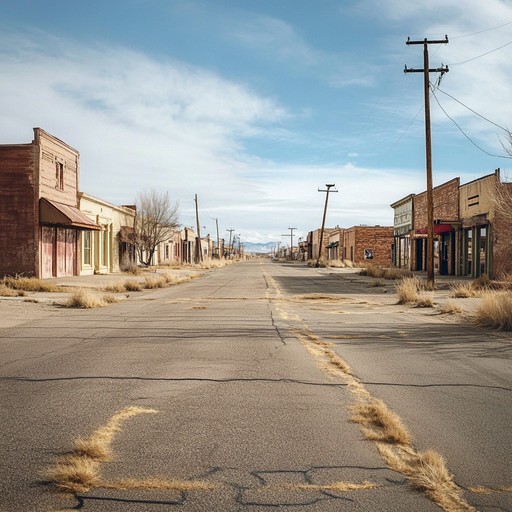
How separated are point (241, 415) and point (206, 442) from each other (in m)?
0.83

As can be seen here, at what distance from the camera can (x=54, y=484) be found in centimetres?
387

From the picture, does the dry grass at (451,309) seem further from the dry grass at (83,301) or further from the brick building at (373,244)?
the brick building at (373,244)

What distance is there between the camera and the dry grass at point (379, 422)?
4.92 metres

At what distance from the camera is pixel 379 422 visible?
5.35m

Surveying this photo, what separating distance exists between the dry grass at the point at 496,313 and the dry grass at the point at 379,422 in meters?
7.79

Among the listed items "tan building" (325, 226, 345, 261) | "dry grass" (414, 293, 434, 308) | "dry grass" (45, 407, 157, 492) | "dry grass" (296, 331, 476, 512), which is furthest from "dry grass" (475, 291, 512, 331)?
"tan building" (325, 226, 345, 261)

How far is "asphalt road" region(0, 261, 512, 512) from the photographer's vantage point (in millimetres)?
3779

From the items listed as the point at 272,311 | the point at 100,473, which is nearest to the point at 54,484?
the point at 100,473

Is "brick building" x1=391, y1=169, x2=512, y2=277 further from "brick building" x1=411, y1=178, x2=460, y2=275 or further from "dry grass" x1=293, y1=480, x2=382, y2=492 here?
"dry grass" x1=293, y1=480, x2=382, y2=492

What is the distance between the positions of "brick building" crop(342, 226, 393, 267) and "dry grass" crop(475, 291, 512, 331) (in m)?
66.2

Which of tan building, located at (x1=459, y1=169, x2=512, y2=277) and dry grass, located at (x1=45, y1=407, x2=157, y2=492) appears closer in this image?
dry grass, located at (x1=45, y1=407, x2=157, y2=492)

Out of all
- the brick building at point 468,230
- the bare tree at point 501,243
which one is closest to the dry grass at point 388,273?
Answer: the brick building at point 468,230

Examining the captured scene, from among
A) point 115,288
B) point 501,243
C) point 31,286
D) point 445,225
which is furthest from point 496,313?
point 445,225

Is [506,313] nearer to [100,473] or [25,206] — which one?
[100,473]
